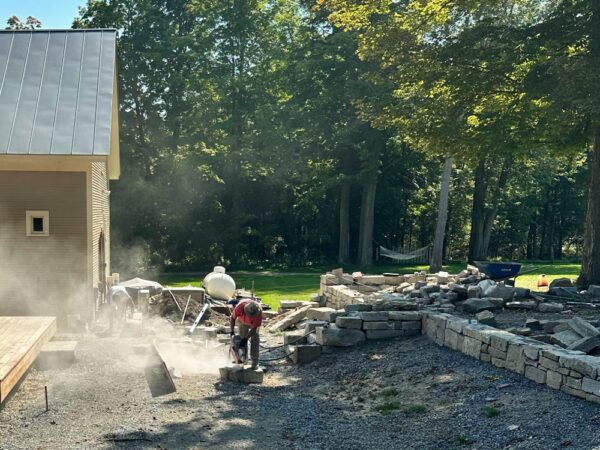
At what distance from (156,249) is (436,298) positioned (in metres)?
24.0

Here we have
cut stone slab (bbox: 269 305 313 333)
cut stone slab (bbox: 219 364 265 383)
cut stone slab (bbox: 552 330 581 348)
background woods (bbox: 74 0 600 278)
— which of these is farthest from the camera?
background woods (bbox: 74 0 600 278)

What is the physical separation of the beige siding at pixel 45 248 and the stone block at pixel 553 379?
31.0 feet

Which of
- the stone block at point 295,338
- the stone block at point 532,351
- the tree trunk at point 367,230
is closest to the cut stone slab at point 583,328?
the stone block at point 532,351

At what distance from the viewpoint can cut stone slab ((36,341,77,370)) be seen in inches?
430

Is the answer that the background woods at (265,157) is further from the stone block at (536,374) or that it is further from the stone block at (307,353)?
the stone block at (536,374)

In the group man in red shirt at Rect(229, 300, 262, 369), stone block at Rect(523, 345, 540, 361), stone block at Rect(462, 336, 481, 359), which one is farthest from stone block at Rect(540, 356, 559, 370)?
man in red shirt at Rect(229, 300, 262, 369)

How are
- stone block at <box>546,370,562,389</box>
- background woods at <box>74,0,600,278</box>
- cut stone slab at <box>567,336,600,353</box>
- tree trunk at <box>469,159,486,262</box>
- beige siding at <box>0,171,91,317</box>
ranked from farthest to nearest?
tree trunk at <box>469,159,486,262</box> → background woods at <box>74,0,600,278</box> → beige siding at <box>0,171,91,317</box> → cut stone slab at <box>567,336,600,353</box> → stone block at <box>546,370,562,389</box>

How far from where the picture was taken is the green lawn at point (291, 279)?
2248 cm

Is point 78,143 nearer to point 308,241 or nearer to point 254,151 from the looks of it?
point 254,151

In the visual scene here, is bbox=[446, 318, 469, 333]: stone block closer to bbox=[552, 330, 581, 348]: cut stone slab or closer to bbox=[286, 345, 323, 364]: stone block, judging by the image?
bbox=[552, 330, 581, 348]: cut stone slab

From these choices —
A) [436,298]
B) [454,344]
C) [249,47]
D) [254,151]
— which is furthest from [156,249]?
[454,344]

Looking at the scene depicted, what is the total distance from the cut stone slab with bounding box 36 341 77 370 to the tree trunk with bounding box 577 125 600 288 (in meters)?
11.3

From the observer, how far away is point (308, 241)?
3934cm

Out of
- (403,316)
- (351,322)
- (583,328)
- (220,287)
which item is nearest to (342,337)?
(351,322)
